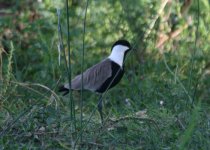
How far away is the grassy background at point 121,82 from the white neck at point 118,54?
190 mm

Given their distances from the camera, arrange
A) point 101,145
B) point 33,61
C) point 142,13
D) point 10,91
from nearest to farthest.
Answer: point 101,145, point 10,91, point 33,61, point 142,13

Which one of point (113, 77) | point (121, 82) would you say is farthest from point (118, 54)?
point (121, 82)

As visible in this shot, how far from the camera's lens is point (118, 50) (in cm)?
616

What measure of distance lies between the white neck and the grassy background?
0.62 feet

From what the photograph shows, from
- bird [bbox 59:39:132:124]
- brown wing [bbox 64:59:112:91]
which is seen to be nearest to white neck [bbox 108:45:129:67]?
bird [bbox 59:39:132:124]

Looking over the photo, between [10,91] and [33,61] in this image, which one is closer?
[10,91]

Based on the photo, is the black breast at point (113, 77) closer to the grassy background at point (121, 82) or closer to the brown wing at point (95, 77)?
the brown wing at point (95, 77)

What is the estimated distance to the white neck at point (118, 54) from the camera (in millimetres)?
6105

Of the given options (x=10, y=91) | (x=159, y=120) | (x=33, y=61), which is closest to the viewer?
(x=159, y=120)

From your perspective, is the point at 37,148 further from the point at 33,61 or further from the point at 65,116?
the point at 33,61

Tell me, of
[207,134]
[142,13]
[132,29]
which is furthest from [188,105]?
[142,13]

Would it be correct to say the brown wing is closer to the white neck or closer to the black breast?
the black breast

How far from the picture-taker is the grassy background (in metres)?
4.12

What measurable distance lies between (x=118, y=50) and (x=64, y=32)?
1.44m
